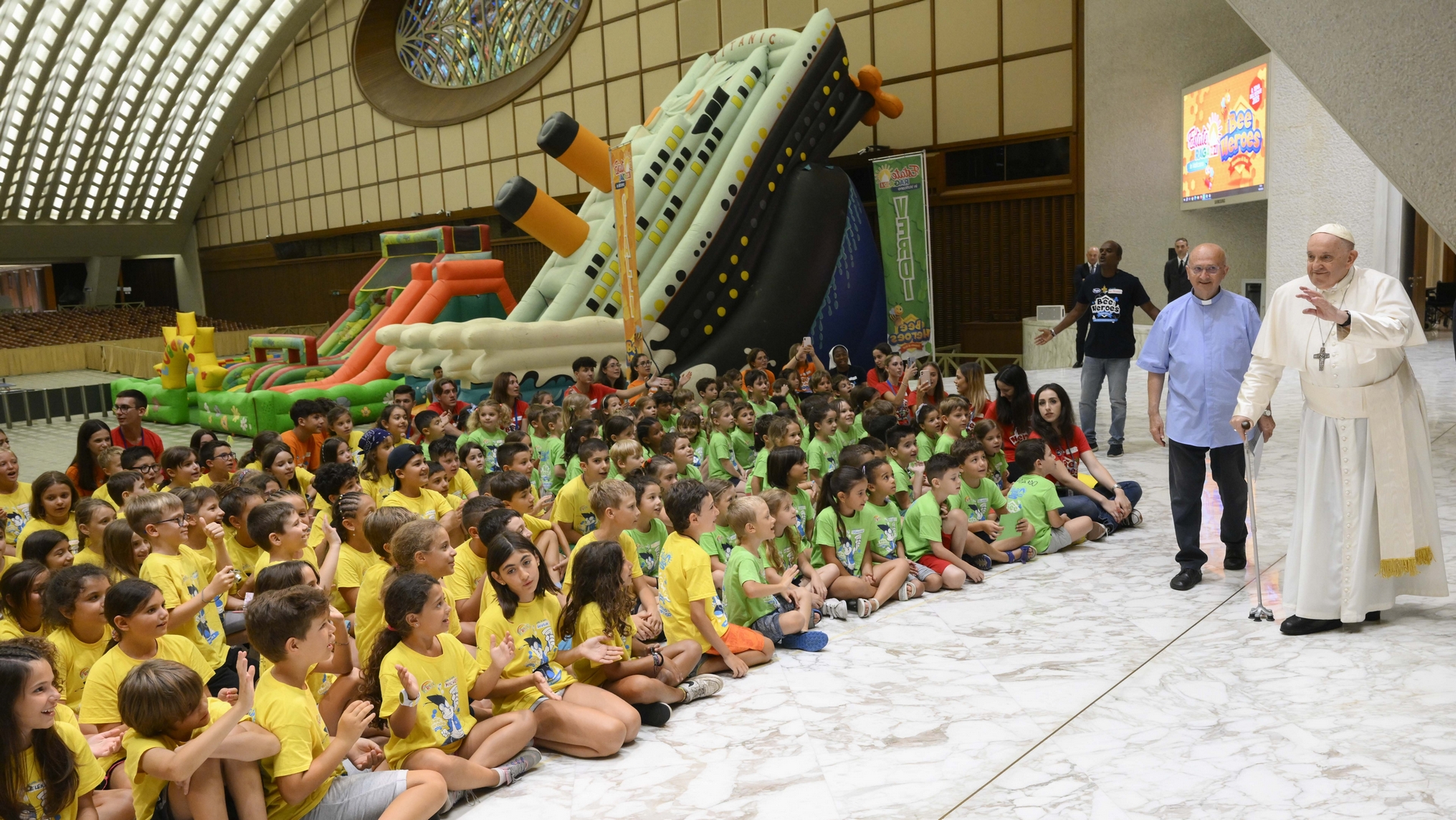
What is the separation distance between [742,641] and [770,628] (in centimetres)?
21

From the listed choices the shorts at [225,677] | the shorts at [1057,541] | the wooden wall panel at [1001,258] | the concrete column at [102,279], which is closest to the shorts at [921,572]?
the shorts at [1057,541]

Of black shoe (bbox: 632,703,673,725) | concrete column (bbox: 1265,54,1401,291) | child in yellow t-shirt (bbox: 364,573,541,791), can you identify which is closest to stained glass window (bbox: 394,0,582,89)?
concrete column (bbox: 1265,54,1401,291)

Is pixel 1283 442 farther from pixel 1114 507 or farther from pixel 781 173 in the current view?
pixel 781 173

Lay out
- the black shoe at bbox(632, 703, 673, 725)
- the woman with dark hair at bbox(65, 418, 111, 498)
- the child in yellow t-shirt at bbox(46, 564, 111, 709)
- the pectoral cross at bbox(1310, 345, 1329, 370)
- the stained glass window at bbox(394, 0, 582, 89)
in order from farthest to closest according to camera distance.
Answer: the stained glass window at bbox(394, 0, 582, 89), the woman with dark hair at bbox(65, 418, 111, 498), the pectoral cross at bbox(1310, 345, 1329, 370), the black shoe at bbox(632, 703, 673, 725), the child in yellow t-shirt at bbox(46, 564, 111, 709)

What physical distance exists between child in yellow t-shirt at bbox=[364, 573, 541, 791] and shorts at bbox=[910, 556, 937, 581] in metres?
2.41

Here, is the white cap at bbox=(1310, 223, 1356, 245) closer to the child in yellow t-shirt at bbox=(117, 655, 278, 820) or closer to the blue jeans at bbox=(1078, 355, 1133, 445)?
the blue jeans at bbox=(1078, 355, 1133, 445)

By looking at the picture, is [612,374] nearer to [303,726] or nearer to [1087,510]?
[1087,510]

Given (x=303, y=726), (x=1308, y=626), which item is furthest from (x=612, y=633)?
(x=1308, y=626)

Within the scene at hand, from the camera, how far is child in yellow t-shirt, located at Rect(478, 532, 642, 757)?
3.72 metres

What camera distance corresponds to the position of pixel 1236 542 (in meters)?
5.30

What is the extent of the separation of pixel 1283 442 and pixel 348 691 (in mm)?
7319

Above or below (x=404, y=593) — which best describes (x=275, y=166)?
above

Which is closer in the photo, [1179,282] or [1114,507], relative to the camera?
[1114,507]

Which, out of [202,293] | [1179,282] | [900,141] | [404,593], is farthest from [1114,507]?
[202,293]
